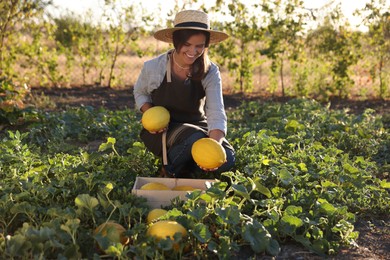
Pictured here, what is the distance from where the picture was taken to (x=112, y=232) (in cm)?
248

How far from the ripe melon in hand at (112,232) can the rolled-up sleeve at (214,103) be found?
4.08 ft

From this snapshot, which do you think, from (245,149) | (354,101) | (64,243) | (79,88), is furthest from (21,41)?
(64,243)

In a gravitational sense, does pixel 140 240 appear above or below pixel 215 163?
below

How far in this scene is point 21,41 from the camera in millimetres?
9203

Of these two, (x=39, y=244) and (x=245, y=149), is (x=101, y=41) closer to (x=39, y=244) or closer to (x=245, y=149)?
(x=245, y=149)

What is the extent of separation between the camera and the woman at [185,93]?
3.60 metres

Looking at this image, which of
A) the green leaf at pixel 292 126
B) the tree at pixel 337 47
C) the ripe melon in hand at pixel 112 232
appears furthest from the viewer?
the tree at pixel 337 47

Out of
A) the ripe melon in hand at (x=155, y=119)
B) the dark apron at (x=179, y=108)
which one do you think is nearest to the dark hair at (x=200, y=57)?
the dark apron at (x=179, y=108)

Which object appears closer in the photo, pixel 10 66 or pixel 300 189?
pixel 300 189

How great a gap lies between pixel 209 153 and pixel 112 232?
1.05 metres

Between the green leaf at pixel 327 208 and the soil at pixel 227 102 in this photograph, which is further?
the soil at pixel 227 102

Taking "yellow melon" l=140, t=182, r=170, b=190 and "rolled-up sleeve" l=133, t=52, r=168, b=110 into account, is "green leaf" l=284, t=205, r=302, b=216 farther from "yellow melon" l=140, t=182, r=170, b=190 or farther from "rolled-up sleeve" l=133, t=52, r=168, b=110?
"rolled-up sleeve" l=133, t=52, r=168, b=110

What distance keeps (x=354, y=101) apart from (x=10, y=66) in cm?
563

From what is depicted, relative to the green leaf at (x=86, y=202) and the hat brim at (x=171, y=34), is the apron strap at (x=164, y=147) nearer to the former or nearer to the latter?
the hat brim at (x=171, y=34)
